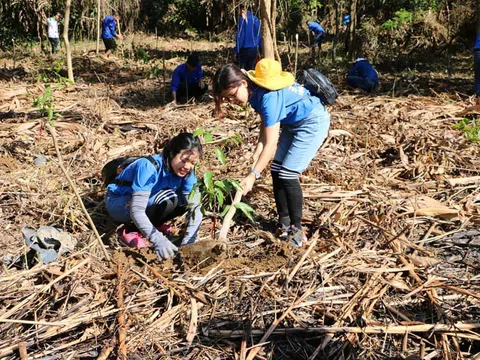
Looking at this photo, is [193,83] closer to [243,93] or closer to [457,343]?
[243,93]

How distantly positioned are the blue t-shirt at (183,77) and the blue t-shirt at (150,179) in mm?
3900

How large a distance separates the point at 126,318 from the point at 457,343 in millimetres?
1643

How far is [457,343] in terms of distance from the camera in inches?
90.5

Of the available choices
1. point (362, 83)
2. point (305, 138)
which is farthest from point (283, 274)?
point (362, 83)

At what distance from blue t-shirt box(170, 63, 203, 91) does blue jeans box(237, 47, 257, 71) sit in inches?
33.4

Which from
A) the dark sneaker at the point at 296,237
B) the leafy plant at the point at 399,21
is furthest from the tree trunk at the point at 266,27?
the leafy plant at the point at 399,21

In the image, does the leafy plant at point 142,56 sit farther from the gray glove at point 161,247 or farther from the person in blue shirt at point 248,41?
the gray glove at point 161,247

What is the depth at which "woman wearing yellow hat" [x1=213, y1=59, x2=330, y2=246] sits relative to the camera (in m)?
2.85

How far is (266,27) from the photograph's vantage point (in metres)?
5.73

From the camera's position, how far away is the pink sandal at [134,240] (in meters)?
3.14

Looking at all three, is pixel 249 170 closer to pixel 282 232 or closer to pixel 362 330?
pixel 282 232

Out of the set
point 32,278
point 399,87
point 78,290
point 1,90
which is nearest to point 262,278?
point 78,290

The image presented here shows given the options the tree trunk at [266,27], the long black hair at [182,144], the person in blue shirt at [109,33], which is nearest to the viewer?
the long black hair at [182,144]

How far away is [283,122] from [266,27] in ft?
9.55
